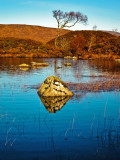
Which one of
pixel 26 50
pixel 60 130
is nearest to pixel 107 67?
pixel 60 130

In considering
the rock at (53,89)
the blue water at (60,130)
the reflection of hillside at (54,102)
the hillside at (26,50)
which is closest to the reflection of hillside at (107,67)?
the rock at (53,89)

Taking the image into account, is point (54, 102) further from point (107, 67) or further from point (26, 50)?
point (26, 50)

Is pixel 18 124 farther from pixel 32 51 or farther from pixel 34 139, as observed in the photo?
pixel 32 51

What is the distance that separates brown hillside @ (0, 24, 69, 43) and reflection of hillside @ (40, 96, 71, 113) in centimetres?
8629

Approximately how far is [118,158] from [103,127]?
1675 mm

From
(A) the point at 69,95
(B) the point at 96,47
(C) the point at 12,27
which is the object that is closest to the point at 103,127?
(A) the point at 69,95

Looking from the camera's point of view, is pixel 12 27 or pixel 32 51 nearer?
pixel 32 51

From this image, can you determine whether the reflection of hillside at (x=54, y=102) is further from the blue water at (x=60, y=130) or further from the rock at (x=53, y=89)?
the rock at (x=53, y=89)

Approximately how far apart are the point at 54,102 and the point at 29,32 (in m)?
98.4

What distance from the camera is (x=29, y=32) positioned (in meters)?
104

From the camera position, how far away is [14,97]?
384 inches

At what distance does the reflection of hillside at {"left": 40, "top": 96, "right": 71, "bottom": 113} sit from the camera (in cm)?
802

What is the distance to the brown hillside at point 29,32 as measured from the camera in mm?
96481

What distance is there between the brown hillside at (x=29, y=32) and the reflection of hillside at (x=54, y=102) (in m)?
86.3
